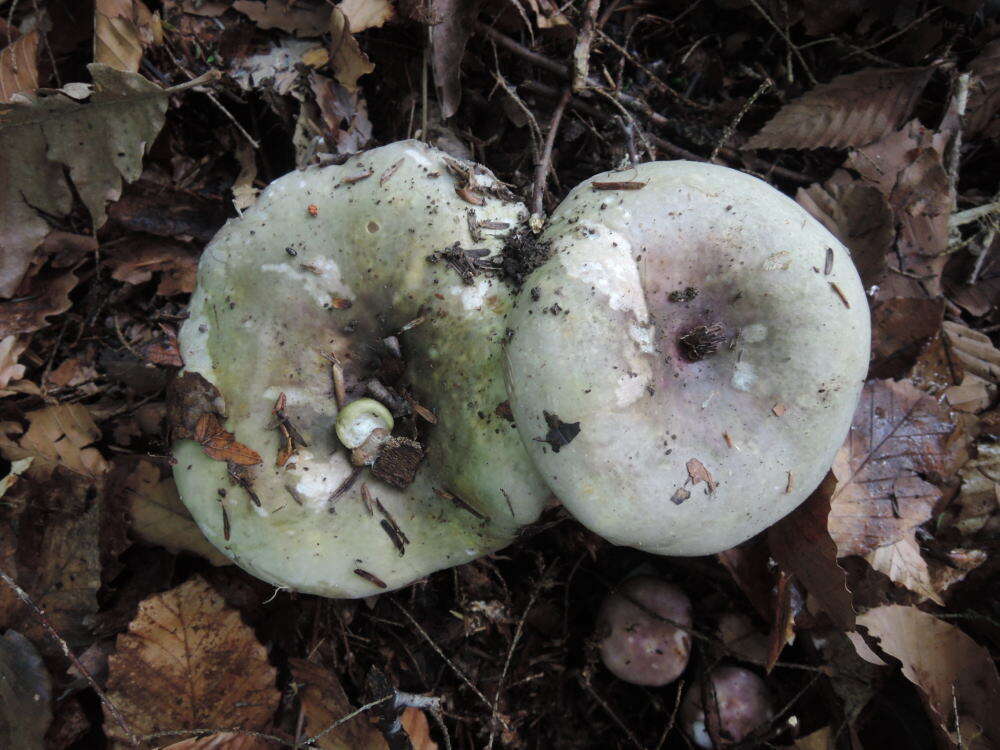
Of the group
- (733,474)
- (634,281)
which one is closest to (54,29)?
(634,281)

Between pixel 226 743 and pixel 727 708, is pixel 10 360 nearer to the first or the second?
pixel 226 743

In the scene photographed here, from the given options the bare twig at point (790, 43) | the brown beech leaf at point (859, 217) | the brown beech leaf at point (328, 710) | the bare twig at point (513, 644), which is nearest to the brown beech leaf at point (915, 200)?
the brown beech leaf at point (859, 217)

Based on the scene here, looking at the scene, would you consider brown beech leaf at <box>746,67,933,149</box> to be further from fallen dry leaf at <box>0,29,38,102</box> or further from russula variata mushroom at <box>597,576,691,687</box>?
fallen dry leaf at <box>0,29,38,102</box>

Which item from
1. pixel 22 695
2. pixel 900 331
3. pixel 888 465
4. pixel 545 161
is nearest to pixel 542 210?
pixel 545 161

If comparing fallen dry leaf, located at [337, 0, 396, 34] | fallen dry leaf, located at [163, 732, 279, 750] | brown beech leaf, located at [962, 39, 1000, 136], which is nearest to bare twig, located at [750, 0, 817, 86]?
brown beech leaf, located at [962, 39, 1000, 136]

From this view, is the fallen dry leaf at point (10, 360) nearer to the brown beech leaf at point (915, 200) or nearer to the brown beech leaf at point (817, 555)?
the brown beech leaf at point (817, 555)
